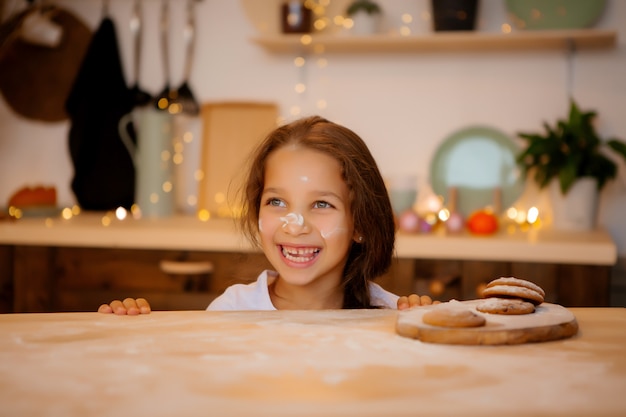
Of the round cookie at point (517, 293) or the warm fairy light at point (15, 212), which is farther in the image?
the warm fairy light at point (15, 212)

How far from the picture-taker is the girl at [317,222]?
45.8 inches

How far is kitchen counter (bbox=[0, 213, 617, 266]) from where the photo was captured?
6.18 feet

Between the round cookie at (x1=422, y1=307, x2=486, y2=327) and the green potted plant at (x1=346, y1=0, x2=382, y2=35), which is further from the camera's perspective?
the green potted plant at (x1=346, y1=0, x2=382, y2=35)

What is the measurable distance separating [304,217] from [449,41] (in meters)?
1.28

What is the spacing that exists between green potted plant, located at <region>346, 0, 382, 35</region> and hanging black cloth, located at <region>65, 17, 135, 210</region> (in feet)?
2.72

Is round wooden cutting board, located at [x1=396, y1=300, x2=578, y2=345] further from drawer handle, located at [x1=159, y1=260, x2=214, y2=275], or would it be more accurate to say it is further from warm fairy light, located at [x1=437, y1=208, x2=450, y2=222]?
warm fairy light, located at [x1=437, y1=208, x2=450, y2=222]

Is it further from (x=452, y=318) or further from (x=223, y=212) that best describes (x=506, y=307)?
(x=223, y=212)

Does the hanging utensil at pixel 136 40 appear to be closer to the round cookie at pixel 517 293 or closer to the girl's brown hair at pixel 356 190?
the girl's brown hair at pixel 356 190

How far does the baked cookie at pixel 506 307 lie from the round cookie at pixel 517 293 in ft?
0.07

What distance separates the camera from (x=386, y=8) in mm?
2404

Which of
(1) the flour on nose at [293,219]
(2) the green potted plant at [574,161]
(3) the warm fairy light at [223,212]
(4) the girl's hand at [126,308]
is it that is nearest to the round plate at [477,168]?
(2) the green potted plant at [574,161]

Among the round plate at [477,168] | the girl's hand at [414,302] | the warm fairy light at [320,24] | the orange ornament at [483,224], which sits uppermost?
the warm fairy light at [320,24]

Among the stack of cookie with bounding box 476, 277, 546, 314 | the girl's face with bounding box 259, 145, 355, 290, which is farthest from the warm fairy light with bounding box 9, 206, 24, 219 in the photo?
the stack of cookie with bounding box 476, 277, 546, 314

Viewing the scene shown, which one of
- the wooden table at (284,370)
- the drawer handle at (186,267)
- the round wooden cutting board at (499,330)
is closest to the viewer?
the wooden table at (284,370)
